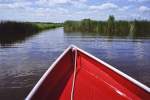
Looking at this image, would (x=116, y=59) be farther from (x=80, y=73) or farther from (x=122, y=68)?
(x=80, y=73)

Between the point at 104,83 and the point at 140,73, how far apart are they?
5727 millimetres

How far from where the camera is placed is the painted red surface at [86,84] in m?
5.61

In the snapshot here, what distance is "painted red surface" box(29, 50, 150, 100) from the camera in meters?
5.61

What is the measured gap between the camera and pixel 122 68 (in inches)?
501

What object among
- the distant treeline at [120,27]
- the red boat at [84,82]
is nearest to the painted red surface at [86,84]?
the red boat at [84,82]

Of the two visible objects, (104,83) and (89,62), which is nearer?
(104,83)

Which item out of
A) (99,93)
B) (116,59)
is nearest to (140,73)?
(116,59)

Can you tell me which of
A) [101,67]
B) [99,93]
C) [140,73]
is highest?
[101,67]

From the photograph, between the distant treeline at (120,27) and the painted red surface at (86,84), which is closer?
the painted red surface at (86,84)

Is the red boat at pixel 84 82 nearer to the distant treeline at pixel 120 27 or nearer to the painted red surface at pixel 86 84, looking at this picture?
the painted red surface at pixel 86 84

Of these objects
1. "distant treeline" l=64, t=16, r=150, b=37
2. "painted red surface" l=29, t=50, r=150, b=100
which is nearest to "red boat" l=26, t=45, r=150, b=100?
"painted red surface" l=29, t=50, r=150, b=100

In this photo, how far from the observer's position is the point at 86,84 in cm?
624

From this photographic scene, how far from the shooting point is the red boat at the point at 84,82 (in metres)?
5.52

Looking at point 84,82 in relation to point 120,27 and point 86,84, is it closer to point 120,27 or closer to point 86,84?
point 86,84
